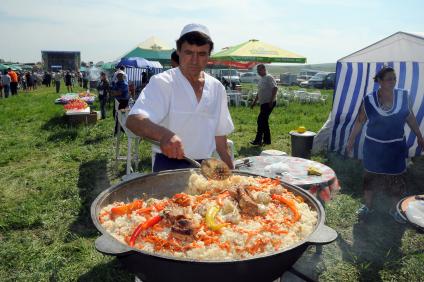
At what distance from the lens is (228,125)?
315 cm

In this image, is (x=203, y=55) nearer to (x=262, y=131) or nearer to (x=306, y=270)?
(x=306, y=270)

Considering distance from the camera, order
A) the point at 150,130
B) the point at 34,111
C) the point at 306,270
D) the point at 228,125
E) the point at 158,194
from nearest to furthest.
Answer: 1. the point at 150,130
2. the point at 158,194
3. the point at 228,125
4. the point at 306,270
5. the point at 34,111

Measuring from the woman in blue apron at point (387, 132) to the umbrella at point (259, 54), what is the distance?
9.85 meters

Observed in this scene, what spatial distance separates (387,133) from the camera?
16.9 feet

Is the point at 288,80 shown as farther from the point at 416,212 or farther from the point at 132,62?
the point at 416,212

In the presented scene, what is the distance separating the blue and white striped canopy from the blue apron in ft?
10.7

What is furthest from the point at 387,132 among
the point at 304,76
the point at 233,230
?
the point at 304,76

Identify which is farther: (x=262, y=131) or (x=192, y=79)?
(x=262, y=131)

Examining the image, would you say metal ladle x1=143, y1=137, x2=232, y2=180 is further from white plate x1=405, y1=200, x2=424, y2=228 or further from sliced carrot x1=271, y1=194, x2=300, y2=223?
white plate x1=405, y1=200, x2=424, y2=228

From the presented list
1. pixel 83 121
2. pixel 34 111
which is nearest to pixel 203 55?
pixel 83 121

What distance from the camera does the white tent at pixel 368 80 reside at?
782 cm

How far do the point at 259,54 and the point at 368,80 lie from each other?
7.05 meters

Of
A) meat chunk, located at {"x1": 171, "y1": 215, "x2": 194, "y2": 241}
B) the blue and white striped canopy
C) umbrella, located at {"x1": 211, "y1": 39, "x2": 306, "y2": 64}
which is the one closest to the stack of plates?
meat chunk, located at {"x1": 171, "y1": 215, "x2": 194, "y2": 241}

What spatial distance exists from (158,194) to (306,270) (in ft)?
7.91
